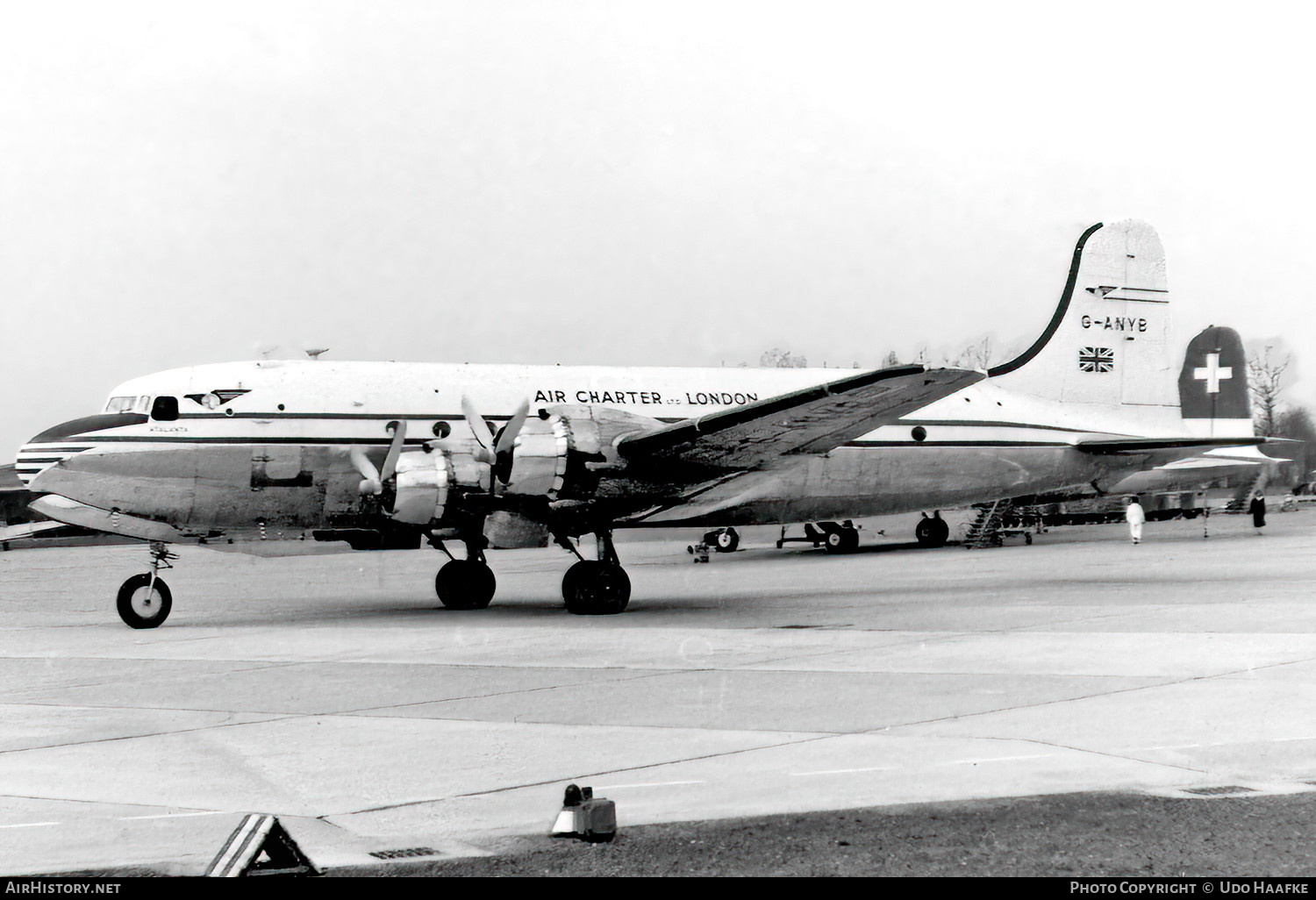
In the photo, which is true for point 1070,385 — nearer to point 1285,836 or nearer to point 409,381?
point 409,381

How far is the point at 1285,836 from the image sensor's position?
471 centimetres

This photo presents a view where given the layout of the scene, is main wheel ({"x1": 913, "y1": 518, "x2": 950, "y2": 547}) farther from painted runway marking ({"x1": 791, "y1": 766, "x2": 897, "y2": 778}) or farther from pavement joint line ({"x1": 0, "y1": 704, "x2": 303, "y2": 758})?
painted runway marking ({"x1": 791, "y1": 766, "x2": 897, "y2": 778})

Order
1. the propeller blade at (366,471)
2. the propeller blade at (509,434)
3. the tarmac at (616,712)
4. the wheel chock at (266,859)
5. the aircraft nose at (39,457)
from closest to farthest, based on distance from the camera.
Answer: the wheel chock at (266,859) < the tarmac at (616,712) < the propeller blade at (509,434) < the aircraft nose at (39,457) < the propeller blade at (366,471)

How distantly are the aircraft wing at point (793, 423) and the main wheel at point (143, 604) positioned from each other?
234 inches

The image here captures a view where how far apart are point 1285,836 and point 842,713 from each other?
10.6ft

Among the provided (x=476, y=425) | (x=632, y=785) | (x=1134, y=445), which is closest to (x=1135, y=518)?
(x=1134, y=445)

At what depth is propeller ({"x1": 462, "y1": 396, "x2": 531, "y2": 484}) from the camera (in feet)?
46.1

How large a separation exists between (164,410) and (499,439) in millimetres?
4579

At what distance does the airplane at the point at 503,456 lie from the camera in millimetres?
13977

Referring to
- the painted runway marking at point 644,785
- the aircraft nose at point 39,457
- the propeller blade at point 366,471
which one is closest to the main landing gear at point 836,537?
the propeller blade at point 366,471

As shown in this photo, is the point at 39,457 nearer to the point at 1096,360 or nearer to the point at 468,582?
the point at 468,582

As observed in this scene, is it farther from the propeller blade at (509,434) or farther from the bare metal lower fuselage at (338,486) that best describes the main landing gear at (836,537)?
the propeller blade at (509,434)

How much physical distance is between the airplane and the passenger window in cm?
3

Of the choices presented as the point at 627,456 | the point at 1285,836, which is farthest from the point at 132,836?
the point at 627,456
